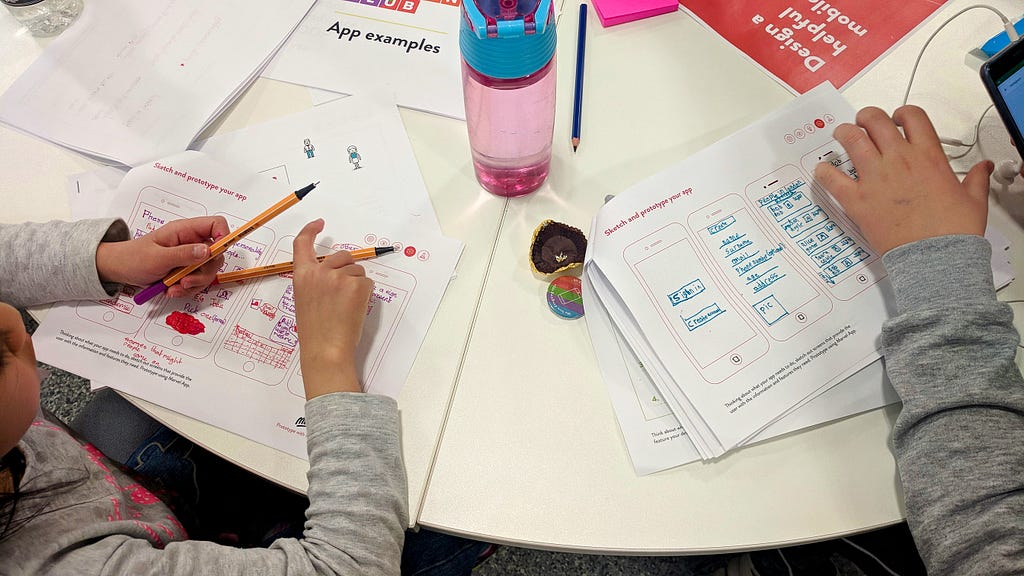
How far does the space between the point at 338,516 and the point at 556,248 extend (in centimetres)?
31

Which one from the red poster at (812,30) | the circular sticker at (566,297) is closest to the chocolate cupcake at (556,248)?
the circular sticker at (566,297)

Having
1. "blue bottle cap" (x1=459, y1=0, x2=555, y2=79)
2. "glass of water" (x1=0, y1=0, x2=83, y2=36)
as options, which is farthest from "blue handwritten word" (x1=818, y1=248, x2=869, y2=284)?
"glass of water" (x1=0, y1=0, x2=83, y2=36)

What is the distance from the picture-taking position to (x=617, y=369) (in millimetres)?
597

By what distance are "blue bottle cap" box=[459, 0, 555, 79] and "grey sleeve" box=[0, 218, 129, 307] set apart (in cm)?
42

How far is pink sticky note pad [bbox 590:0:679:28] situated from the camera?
787mm

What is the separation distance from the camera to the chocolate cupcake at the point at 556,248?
0.63m

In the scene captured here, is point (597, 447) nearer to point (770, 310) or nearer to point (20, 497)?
point (770, 310)

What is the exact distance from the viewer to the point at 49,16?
2.65 ft

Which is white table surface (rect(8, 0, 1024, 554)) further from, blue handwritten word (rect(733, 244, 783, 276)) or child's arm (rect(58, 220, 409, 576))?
blue handwritten word (rect(733, 244, 783, 276))

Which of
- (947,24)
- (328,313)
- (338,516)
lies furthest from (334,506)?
(947,24)

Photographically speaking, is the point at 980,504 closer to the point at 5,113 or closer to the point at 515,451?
the point at 515,451

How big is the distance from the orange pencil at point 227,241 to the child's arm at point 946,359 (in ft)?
1.73

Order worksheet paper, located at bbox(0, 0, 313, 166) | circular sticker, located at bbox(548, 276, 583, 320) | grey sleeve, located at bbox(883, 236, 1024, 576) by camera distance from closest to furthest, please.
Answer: grey sleeve, located at bbox(883, 236, 1024, 576) < circular sticker, located at bbox(548, 276, 583, 320) < worksheet paper, located at bbox(0, 0, 313, 166)

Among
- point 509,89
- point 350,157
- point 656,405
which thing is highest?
point 509,89
